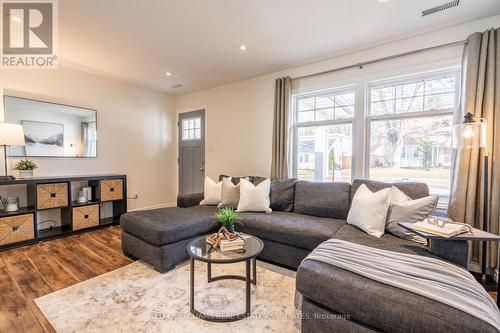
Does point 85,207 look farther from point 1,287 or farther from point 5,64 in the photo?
point 5,64

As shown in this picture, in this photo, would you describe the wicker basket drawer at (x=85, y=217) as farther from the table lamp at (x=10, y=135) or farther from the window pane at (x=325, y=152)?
the window pane at (x=325, y=152)

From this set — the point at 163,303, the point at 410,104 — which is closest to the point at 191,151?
the point at 163,303

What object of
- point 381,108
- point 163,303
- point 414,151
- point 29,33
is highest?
point 29,33

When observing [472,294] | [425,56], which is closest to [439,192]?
[425,56]

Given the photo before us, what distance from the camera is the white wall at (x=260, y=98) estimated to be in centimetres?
257

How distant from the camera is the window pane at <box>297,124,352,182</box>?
325 cm

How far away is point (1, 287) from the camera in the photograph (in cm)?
201

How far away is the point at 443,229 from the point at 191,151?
4.35 m

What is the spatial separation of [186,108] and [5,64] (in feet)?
8.90

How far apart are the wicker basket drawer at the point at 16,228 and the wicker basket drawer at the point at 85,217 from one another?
18.8 inches

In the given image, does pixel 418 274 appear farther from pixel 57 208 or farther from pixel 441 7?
pixel 57 208

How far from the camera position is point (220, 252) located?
174 centimetres

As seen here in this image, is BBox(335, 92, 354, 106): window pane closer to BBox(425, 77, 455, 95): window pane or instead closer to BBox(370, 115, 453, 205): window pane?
BBox(370, 115, 453, 205): window pane

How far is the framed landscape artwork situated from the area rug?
2.33m
